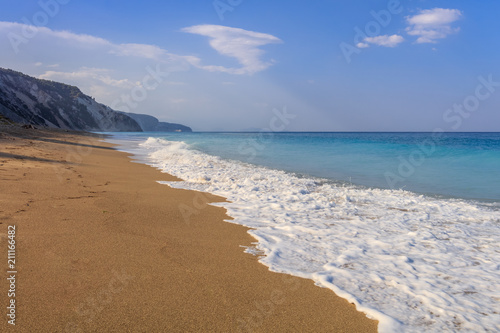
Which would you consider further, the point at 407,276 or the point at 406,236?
the point at 406,236

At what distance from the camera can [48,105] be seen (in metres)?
86.9

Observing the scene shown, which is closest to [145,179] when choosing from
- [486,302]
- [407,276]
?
[407,276]

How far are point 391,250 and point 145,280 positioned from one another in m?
3.28

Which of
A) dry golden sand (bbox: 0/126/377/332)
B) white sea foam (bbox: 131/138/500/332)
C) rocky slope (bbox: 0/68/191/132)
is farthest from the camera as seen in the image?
rocky slope (bbox: 0/68/191/132)

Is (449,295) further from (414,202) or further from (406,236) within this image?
(414,202)

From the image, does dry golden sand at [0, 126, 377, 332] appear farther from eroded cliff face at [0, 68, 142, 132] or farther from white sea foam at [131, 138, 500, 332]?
eroded cliff face at [0, 68, 142, 132]

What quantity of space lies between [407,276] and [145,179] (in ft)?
26.9

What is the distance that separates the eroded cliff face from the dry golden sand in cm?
6286

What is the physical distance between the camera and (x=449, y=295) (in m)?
3.32

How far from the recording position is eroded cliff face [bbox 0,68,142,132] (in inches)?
2696

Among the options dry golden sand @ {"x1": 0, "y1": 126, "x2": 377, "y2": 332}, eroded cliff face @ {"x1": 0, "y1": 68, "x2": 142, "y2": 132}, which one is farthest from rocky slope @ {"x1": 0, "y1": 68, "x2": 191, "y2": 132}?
dry golden sand @ {"x1": 0, "y1": 126, "x2": 377, "y2": 332}

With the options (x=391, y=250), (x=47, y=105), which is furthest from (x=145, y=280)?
(x=47, y=105)

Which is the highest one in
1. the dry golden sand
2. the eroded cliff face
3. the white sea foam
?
the eroded cliff face

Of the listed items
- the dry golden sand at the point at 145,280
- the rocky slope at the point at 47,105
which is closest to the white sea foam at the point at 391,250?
the dry golden sand at the point at 145,280
